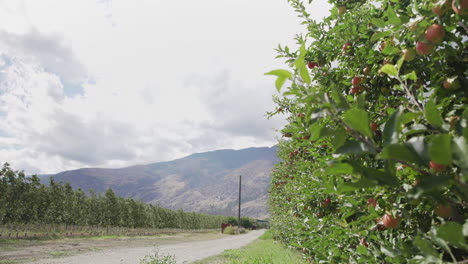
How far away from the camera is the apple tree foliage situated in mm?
813

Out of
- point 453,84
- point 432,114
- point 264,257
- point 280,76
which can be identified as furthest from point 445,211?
point 264,257

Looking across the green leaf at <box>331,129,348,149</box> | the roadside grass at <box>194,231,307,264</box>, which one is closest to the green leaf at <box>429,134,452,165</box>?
the green leaf at <box>331,129,348,149</box>

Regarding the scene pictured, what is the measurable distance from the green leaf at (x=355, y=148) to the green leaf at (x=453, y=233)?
341 mm

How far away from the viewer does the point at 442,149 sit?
2.10 feet

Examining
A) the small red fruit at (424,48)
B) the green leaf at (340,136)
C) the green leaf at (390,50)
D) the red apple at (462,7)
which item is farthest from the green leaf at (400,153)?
the green leaf at (390,50)

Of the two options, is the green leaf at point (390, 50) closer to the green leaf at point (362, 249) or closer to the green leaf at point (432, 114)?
→ the green leaf at point (432, 114)

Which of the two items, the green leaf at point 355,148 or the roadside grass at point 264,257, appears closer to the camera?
the green leaf at point 355,148

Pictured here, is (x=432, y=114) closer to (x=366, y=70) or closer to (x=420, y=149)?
(x=420, y=149)

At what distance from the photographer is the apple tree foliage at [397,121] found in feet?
2.67

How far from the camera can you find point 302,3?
290 cm

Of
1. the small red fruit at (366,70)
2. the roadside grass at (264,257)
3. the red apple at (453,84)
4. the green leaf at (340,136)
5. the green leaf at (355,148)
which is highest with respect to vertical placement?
the small red fruit at (366,70)

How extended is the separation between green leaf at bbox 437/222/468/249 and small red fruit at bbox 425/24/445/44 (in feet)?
2.64

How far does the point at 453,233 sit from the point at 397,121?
15.8 inches

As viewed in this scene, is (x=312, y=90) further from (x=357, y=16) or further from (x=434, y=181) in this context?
(x=357, y=16)
